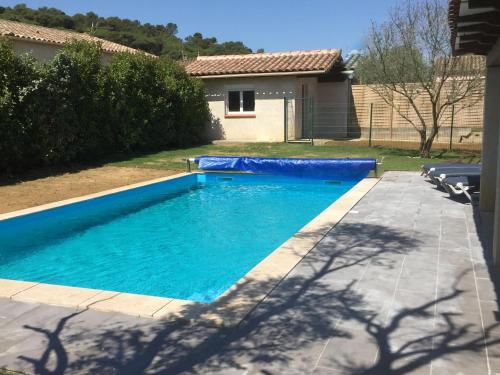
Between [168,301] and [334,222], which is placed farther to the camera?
[334,222]

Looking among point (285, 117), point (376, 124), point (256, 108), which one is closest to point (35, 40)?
point (256, 108)

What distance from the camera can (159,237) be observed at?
352 inches

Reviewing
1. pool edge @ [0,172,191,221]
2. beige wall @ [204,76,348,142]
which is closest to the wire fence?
beige wall @ [204,76,348,142]

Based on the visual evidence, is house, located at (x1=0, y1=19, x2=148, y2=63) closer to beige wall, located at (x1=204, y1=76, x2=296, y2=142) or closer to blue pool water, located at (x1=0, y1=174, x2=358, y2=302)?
beige wall, located at (x1=204, y1=76, x2=296, y2=142)

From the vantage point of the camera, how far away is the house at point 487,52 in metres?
4.81

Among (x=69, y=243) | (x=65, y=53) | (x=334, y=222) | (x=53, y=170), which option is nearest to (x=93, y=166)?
(x=53, y=170)

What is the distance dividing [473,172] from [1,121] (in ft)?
37.6

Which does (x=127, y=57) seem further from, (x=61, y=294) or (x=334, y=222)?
(x=61, y=294)

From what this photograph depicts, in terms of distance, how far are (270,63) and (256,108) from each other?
230 centimetres

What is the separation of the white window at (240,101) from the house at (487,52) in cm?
1464

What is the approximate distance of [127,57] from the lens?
17719 millimetres

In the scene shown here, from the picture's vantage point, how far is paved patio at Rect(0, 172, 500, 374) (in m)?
3.37

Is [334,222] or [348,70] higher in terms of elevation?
[348,70]

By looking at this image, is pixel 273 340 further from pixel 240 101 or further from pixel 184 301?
pixel 240 101
